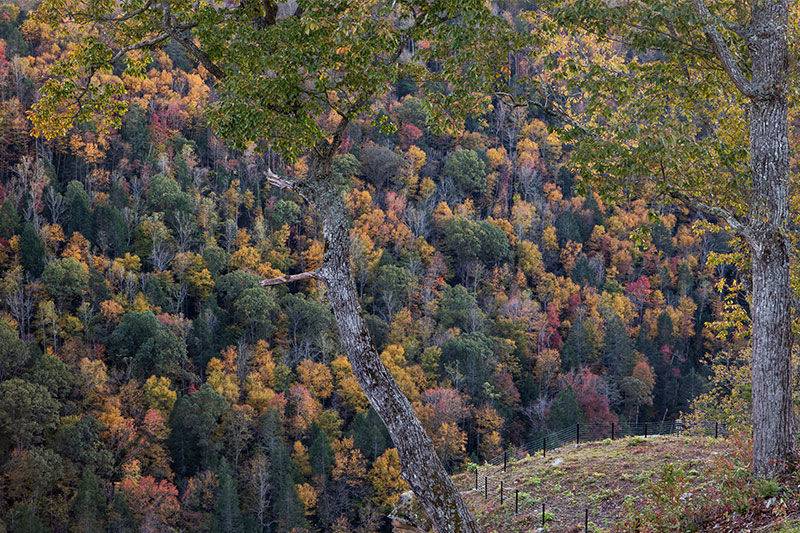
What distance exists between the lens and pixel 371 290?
7575 cm

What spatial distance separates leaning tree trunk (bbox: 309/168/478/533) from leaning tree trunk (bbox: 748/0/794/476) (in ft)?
11.7

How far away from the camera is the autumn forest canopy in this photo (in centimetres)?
874

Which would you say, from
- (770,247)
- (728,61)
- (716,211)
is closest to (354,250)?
(716,211)

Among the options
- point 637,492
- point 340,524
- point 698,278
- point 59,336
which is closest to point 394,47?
point 637,492

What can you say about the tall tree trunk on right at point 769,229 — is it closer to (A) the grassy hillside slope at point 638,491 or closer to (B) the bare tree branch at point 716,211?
(B) the bare tree branch at point 716,211

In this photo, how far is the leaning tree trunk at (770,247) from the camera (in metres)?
8.59

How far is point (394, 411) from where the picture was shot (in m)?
8.41

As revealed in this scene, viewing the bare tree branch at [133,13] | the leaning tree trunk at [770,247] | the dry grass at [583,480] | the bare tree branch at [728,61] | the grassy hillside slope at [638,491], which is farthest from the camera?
the dry grass at [583,480]

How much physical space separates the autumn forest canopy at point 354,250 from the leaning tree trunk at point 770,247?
38 millimetres

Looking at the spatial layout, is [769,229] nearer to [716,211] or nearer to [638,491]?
[716,211]

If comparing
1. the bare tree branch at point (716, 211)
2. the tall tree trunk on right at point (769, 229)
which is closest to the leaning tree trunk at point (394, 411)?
the tall tree trunk on right at point (769, 229)

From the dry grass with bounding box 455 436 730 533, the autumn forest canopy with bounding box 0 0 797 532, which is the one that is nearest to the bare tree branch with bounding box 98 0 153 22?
the autumn forest canopy with bounding box 0 0 797 532

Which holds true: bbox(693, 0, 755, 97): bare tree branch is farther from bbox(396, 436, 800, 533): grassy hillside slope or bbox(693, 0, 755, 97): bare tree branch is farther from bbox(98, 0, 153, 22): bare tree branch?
bbox(98, 0, 153, 22): bare tree branch

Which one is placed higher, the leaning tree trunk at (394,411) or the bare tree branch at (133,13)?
the bare tree branch at (133,13)
